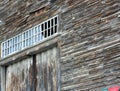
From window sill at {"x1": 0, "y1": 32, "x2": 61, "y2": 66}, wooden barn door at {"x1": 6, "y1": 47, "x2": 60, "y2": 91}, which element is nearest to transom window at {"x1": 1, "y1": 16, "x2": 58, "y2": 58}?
window sill at {"x1": 0, "y1": 32, "x2": 61, "y2": 66}

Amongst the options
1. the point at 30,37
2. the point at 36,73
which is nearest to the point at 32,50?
the point at 30,37

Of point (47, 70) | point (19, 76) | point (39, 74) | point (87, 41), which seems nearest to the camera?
point (87, 41)

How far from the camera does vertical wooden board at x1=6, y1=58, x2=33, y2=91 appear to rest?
10.6 m

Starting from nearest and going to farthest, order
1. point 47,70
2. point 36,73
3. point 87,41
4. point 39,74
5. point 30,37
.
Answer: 1. point 87,41
2. point 47,70
3. point 39,74
4. point 36,73
5. point 30,37

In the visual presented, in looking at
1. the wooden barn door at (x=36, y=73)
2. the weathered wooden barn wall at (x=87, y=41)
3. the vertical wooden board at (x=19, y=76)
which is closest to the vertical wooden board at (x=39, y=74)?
the wooden barn door at (x=36, y=73)

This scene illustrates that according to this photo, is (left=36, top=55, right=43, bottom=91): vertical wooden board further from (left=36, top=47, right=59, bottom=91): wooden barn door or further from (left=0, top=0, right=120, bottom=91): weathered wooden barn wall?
(left=0, top=0, right=120, bottom=91): weathered wooden barn wall

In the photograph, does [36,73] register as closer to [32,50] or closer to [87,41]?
[32,50]

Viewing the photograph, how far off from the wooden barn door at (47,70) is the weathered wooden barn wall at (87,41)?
434mm

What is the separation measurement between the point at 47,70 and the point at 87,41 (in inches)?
65.5

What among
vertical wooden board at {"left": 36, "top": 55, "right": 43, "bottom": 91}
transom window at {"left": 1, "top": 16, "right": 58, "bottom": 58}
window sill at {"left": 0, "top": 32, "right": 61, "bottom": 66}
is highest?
transom window at {"left": 1, "top": 16, "right": 58, "bottom": 58}

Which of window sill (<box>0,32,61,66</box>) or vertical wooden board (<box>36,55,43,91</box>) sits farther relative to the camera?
vertical wooden board (<box>36,55,43,91</box>)

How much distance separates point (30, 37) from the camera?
Result: 1052 cm

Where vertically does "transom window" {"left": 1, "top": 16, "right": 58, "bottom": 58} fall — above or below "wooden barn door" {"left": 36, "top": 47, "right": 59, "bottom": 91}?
above

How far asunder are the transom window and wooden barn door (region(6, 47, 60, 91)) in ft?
1.08
